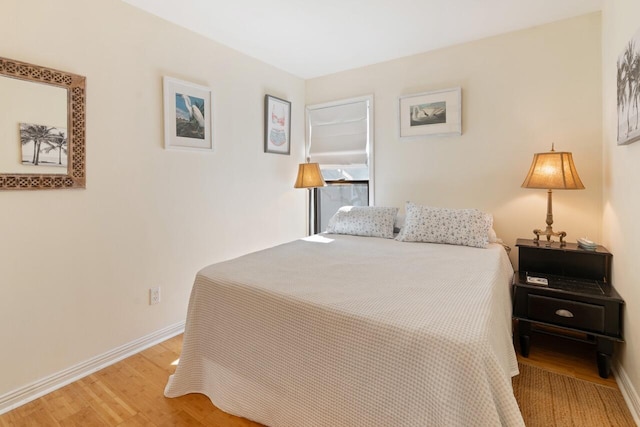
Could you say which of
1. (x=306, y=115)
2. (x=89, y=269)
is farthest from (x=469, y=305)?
(x=306, y=115)

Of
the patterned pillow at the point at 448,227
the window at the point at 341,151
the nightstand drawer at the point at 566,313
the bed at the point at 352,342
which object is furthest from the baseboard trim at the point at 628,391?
the window at the point at 341,151

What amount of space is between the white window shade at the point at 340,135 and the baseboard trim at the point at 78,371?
2319mm

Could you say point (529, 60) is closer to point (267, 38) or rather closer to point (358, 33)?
point (358, 33)

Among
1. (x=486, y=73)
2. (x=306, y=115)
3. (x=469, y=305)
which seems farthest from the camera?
(x=306, y=115)

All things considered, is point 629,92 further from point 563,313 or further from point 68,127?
point 68,127

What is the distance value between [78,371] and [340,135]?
302 centimetres

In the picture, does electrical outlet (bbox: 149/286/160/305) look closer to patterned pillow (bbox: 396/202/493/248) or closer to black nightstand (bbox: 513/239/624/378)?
patterned pillow (bbox: 396/202/493/248)

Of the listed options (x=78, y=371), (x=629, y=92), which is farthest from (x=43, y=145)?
(x=629, y=92)

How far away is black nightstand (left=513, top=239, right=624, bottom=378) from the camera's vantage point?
6.23 feet

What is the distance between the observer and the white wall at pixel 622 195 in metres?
1.65

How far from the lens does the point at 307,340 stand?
1.37m

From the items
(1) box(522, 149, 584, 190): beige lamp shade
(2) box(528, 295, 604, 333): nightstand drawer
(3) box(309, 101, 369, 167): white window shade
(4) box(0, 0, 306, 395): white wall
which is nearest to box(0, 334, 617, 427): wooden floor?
(4) box(0, 0, 306, 395): white wall

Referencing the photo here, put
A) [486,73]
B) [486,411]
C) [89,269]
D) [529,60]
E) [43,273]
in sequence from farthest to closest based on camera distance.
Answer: [486,73] < [529,60] < [89,269] < [43,273] < [486,411]

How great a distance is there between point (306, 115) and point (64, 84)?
243cm
